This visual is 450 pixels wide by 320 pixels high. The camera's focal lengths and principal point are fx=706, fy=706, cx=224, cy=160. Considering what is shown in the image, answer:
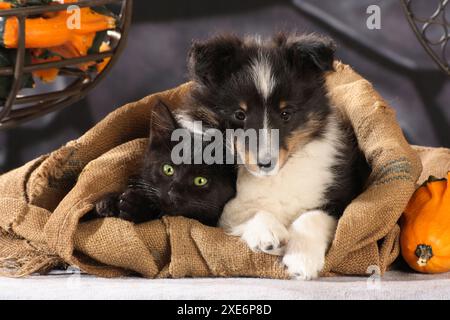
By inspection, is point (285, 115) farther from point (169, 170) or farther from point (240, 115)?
point (169, 170)

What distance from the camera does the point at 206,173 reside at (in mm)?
2119

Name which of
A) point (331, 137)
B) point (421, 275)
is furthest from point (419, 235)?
point (331, 137)

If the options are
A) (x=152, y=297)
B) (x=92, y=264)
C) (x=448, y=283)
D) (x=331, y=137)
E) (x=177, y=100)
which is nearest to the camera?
(x=152, y=297)

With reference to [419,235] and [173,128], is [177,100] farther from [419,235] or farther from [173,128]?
[419,235]

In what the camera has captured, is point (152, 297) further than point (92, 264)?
No

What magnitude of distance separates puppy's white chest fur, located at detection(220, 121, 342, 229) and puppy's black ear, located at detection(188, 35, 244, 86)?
30cm

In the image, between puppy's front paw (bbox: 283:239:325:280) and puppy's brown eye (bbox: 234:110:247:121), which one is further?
puppy's brown eye (bbox: 234:110:247:121)

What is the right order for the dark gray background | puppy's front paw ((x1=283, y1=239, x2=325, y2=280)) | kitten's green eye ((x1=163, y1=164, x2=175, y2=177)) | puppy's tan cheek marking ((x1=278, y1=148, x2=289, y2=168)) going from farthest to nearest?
the dark gray background, kitten's green eye ((x1=163, y1=164, x2=175, y2=177)), puppy's tan cheek marking ((x1=278, y1=148, x2=289, y2=168)), puppy's front paw ((x1=283, y1=239, x2=325, y2=280))

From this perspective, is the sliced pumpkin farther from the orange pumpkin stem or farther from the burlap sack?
the orange pumpkin stem

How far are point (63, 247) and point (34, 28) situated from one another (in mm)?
666

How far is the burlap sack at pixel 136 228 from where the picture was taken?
200 cm

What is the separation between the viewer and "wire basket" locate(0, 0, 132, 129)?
199 cm

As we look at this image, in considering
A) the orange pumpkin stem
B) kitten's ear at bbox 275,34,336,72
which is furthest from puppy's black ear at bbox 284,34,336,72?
the orange pumpkin stem

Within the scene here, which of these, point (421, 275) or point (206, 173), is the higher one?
point (206, 173)
